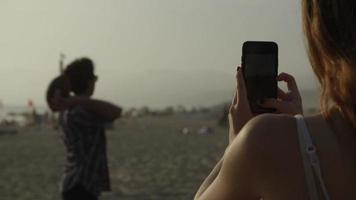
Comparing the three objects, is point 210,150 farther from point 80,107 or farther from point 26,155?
point 80,107

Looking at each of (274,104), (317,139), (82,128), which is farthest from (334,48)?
(82,128)

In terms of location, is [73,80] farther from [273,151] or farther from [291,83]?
[273,151]

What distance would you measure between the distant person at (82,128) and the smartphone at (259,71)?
9.52 feet

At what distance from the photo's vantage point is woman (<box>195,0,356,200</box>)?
1.57m

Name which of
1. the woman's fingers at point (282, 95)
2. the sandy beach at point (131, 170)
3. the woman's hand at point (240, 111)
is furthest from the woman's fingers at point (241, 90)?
the sandy beach at point (131, 170)

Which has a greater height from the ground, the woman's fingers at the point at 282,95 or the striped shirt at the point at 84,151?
the woman's fingers at the point at 282,95

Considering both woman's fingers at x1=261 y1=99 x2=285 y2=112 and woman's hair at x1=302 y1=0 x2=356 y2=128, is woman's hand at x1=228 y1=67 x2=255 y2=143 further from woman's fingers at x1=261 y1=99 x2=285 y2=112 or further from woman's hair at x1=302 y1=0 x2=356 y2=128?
woman's hair at x1=302 y1=0 x2=356 y2=128

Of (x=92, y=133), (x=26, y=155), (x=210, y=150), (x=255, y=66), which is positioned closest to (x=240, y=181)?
(x=255, y=66)

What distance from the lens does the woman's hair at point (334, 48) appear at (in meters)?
1.57

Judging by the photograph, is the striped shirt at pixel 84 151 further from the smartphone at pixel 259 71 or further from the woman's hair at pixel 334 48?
the woman's hair at pixel 334 48

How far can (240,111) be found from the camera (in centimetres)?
197

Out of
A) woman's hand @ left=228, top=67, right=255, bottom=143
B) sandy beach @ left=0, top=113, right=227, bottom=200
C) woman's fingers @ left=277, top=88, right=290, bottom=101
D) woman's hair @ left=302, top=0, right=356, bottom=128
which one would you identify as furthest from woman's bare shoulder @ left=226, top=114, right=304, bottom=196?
sandy beach @ left=0, top=113, right=227, bottom=200

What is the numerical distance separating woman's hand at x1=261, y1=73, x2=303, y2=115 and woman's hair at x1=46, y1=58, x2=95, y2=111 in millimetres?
2983

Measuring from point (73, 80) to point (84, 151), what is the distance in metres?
0.54
